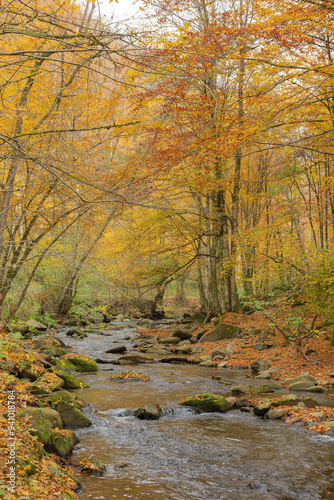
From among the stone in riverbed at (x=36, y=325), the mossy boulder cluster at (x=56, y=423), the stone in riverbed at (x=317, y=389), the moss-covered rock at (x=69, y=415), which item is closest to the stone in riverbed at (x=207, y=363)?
the stone in riverbed at (x=317, y=389)

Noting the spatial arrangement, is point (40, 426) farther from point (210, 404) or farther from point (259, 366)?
point (259, 366)

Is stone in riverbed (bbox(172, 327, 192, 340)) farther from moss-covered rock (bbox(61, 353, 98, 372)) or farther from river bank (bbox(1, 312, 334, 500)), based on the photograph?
moss-covered rock (bbox(61, 353, 98, 372))

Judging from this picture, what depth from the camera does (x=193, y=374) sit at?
9641 mm

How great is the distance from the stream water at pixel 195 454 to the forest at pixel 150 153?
66 cm

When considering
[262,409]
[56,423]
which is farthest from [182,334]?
[56,423]

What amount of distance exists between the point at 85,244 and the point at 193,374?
4.71 m

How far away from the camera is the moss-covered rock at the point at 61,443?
14.7 feet

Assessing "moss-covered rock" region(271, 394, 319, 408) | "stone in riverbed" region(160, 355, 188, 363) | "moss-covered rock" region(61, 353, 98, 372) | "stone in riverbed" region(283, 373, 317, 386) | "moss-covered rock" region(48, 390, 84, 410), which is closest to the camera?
"moss-covered rock" region(48, 390, 84, 410)

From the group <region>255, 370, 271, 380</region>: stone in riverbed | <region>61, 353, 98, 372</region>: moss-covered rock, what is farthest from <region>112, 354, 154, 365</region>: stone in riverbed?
<region>255, 370, 271, 380</region>: stone in riverbed

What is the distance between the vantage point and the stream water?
404 centimetres

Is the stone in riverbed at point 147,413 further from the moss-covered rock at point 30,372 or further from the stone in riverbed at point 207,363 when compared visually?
the stone in riverbed at point 207,363

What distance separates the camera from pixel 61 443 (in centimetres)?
459

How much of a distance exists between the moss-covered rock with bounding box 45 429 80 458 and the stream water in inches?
6.6

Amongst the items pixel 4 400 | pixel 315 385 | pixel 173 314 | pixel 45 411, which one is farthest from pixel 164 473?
pixel 173 314
